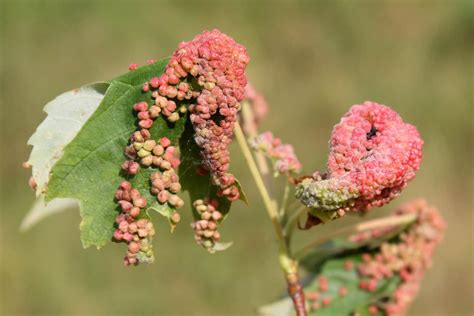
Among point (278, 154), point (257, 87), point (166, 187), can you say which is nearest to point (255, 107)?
point (278, 154)

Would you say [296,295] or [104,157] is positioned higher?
[104,157]

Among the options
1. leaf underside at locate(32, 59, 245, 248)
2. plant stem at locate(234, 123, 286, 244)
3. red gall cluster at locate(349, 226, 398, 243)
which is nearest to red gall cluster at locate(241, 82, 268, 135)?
plant stem at locate(234, 123, 286, 244)

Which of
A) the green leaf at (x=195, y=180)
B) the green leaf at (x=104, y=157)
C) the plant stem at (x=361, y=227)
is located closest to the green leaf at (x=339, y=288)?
the plant stem at (x=361, y=227)

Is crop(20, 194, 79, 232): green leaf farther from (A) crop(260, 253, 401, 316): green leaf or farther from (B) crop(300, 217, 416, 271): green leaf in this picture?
(B) crop(300, 217, 416, 271): green leaf

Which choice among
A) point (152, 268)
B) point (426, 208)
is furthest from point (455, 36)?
point (426, 208)

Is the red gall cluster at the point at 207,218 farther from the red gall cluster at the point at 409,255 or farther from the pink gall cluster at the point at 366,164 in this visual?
the red gall cluster at the point at 409,255

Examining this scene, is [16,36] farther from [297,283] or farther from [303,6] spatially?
[297,283]

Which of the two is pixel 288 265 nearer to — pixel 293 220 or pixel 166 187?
pixel 293 220

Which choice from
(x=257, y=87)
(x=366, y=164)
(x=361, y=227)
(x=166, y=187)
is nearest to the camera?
(x=366, y=164)
